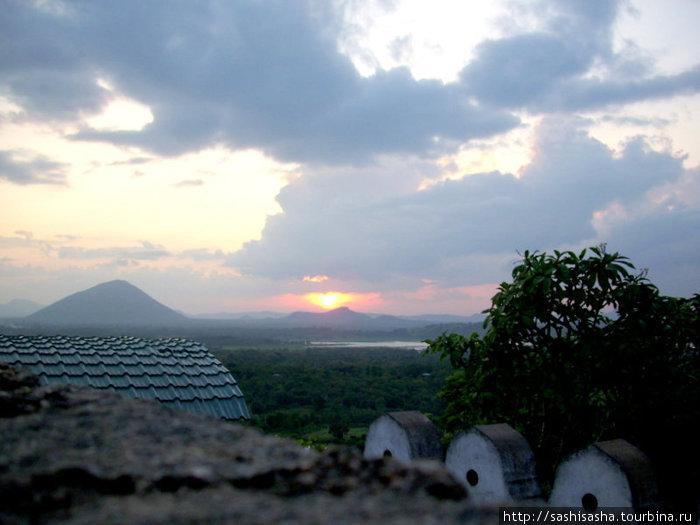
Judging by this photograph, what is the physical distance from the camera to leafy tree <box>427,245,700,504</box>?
6176 millimetres

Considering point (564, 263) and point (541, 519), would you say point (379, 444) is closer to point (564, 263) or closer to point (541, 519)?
point (541, 519)

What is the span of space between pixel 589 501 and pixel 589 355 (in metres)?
2.21

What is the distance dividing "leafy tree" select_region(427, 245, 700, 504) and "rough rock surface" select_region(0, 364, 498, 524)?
181 inches

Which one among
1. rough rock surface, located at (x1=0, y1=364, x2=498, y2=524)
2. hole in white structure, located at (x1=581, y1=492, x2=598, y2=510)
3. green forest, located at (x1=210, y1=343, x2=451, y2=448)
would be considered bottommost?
green forest, located at (x1=210, y1=343, x2=451, y2=448)

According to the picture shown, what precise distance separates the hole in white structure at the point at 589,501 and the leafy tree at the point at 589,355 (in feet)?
5.56

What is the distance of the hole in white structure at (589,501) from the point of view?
4363 millimetres

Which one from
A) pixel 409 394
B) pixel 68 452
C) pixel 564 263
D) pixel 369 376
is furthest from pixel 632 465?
pixel 369 376

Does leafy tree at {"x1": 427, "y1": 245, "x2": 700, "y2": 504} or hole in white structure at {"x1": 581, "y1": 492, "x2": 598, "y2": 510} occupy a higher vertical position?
leafy tree at {"x1": 427, "y1": 245, "x2": 700, "y2": 504}

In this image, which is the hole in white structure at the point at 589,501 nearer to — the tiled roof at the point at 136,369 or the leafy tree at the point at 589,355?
the leafy tree at the point at 589,355

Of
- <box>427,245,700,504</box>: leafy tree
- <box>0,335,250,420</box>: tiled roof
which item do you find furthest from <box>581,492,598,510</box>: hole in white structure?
<box>0,335,250,420</box>: tiled roof

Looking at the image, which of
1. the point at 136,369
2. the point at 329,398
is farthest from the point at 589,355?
the point at 329,398

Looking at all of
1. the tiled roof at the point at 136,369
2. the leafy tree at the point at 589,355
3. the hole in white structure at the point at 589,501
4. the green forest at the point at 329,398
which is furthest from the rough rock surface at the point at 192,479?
the green forest at the point at 329,398

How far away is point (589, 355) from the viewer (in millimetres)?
6297

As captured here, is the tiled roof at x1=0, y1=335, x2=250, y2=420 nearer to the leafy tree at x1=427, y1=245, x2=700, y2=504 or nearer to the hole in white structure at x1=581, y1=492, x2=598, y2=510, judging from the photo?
the leafy tree at x1=427, y1=245, x2=700, y2=504
